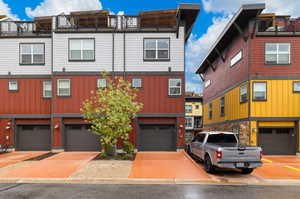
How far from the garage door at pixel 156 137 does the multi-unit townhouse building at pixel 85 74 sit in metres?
0.08

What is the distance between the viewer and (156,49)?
16.2 meters

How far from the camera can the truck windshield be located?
11016mm

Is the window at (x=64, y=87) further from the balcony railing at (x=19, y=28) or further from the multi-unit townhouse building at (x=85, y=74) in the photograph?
the balcony railing at (x=19, y=28)

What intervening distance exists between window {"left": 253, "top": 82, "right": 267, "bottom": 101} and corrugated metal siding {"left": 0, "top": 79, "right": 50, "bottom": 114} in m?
16.5

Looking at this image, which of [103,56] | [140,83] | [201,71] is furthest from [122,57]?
[201,71]

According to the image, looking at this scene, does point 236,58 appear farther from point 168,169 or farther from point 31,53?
point 31,53

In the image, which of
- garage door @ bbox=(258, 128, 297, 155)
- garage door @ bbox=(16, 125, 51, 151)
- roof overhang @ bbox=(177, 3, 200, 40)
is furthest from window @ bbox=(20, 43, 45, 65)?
garage door @ bbox=(258, 128, 297, 155)

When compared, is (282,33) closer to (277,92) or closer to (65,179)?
(277,92)

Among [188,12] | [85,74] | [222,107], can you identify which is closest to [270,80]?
[222,107]

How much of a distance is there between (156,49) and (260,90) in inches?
338

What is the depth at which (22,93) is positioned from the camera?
16703 mm

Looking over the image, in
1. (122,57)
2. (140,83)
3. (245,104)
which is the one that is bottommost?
(245,104)

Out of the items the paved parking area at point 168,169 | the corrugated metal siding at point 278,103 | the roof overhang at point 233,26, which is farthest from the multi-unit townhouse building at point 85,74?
the corrugated metal siding at point 278,103

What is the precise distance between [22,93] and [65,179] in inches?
442
